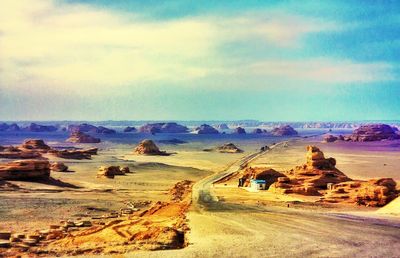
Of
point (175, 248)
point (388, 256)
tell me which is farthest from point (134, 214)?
point (388, 256)

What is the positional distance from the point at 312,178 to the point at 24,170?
35.8 metres

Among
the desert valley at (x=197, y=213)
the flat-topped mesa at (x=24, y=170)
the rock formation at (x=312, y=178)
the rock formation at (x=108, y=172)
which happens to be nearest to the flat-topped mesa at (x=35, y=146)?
the desert valley at (x=197, y=213)

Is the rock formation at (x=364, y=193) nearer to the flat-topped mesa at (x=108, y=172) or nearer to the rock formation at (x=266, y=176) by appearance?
the rock formation at (x=266, y=176)

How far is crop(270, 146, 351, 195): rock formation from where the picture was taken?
59.1 m

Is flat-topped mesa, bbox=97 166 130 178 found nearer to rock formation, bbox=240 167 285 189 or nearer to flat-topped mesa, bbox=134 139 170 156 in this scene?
rock formation, bbox=240 167 285 189

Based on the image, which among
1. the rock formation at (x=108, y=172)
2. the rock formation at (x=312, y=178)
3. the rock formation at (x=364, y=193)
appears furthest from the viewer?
the rock formation at (x=108, y=172)

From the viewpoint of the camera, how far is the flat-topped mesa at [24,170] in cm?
6231

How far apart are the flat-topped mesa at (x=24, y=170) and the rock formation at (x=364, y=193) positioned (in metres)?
35.5

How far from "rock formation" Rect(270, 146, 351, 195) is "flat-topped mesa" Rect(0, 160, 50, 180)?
29.6 meters

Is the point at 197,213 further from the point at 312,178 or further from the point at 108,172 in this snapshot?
the point at 108,172

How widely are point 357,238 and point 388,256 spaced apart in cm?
444

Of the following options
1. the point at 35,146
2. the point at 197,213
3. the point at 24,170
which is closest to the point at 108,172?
the point at 24,170

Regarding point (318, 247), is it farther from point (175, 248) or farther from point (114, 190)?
point (114, 190)

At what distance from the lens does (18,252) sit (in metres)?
28.2
